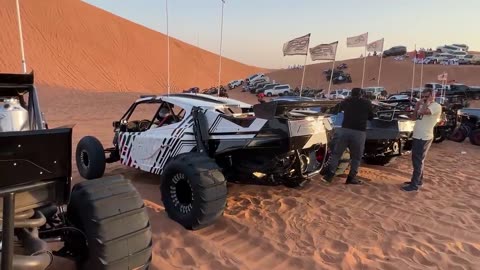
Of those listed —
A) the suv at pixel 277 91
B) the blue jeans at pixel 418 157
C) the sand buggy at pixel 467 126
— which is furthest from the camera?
the suv at pixel 277 91

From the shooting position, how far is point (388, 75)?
51.4m

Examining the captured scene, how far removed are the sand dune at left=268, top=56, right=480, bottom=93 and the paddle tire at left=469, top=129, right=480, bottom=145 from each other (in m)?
33.0

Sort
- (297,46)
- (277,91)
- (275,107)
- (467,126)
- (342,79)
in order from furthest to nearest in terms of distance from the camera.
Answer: (342,79)
(277,91)
(297,46)
(467,126)
(275,107)

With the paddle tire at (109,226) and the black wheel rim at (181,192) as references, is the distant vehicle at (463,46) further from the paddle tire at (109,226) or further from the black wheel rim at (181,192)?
the paddle tire at (109,226)

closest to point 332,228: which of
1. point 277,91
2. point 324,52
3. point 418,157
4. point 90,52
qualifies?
point 418,157

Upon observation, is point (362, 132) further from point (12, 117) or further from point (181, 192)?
point (12, 117)

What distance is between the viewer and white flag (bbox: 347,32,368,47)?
87.2 feet

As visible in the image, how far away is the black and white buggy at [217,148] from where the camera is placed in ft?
16.0

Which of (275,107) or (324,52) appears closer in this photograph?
(275,107)

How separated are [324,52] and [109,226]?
1927 cm

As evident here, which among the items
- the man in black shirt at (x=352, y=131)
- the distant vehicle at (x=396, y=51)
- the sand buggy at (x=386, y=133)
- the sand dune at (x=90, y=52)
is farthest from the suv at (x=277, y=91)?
the man in black shirt at (x=352, y=131)

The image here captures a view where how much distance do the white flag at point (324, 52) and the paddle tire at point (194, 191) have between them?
1603 cm

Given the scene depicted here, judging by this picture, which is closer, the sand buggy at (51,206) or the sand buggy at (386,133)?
the sand buggy at (51,206)

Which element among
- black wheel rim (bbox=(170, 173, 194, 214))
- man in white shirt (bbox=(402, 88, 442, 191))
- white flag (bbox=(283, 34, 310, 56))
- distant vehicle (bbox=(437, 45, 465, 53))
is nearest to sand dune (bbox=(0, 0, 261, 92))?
white flag (bbox=(283, 34, 310, 56))
